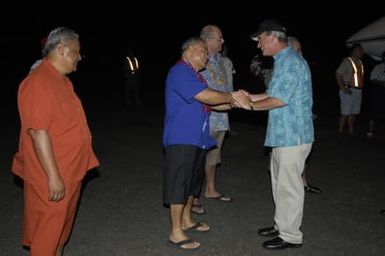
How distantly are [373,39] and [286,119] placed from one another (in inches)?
231

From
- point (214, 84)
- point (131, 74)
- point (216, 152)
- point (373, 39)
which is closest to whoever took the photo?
point (214, 84)

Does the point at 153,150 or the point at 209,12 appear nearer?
the point at 153,150

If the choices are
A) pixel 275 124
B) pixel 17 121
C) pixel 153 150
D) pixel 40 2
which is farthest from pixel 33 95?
pixel 40 2

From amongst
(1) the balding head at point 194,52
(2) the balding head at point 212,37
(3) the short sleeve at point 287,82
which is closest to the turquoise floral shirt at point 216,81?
(2) the balding head at point 212,37

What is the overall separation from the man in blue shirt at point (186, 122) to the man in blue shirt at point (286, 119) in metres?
0.48

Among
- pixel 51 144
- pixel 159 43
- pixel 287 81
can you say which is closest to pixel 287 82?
pixel 287 81

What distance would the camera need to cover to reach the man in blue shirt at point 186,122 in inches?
181

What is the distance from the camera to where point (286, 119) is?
4734mm

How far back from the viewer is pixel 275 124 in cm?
481

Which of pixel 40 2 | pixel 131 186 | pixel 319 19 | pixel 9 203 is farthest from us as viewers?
pixel 40 2

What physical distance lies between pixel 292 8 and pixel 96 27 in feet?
91.6

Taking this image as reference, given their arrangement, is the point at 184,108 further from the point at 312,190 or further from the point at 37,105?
the point at 312,190

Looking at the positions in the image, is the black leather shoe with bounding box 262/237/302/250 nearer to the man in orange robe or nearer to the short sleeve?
the short sleeve

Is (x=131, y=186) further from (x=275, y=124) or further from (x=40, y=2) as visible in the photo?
(x=40, y=2)
